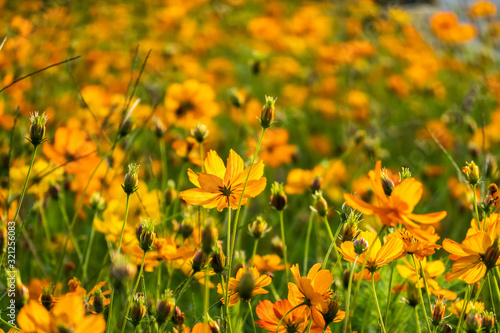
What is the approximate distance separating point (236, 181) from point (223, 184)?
0.02 meters

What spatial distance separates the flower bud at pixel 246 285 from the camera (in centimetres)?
51

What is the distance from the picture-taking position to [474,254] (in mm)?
511

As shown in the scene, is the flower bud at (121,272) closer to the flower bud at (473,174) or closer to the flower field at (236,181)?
the flower field at (236,181)

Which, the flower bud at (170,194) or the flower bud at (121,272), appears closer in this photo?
the flower bud at (121,272)

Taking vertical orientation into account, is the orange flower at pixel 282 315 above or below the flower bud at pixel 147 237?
below

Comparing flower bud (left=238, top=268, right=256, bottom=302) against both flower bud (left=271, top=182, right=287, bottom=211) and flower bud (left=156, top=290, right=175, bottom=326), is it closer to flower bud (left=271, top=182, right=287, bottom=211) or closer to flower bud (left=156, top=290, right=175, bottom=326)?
flower bud (left=156, top=290, right=175, bottom=326)

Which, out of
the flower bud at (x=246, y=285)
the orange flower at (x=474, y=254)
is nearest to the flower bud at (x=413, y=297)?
the orange flower at (x=474, y=254)

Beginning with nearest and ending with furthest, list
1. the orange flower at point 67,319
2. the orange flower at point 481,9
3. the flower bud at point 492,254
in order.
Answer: the orange flower at point 67,319
the flower bud at point 492,254
the orange flower at point 481,9

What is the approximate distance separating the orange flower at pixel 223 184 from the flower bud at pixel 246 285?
0.25 feet

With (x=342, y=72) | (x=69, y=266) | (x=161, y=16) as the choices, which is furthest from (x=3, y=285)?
(x=342, y=72)

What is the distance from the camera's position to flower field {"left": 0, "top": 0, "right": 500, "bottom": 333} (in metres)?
0.53

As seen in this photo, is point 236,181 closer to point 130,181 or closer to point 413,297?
point 130,181

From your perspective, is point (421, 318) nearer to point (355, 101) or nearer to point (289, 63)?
point (355, 101)

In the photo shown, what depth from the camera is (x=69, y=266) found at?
2.93 feet
